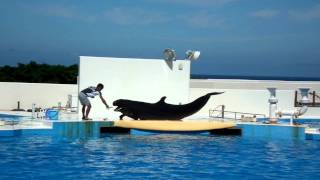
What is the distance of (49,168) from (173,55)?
372 inches

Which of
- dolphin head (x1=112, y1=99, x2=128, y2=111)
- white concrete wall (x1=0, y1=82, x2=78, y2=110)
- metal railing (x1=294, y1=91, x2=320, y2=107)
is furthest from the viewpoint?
metal railing (x1=294, y1=91, x2=320, y2=107)

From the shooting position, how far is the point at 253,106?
2247cm

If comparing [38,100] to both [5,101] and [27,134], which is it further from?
[27,134]

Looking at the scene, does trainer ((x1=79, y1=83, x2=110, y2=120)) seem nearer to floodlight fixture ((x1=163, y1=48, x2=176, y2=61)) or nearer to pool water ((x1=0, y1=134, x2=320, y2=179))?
pool water ((x1=0, y1=134, x2=320, y2=179))

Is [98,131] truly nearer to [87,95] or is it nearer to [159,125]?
[87,95]

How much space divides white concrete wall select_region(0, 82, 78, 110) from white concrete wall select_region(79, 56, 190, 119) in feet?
17.2

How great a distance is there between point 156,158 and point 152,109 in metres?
5.21

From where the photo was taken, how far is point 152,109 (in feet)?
54.5

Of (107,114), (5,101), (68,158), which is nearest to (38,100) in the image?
(5,101)

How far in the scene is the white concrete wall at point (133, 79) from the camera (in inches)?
699

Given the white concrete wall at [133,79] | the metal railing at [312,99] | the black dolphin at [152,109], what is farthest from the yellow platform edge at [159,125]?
the metal railing at [312,99]

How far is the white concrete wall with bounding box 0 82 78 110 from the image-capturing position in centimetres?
2198

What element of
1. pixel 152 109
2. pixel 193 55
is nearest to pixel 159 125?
pixel 152 109

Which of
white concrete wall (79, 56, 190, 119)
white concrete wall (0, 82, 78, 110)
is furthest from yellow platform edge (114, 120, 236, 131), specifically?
white concrete wall (0, 82, 78, 110)
